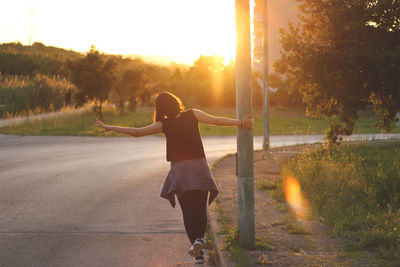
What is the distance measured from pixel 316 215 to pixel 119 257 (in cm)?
313

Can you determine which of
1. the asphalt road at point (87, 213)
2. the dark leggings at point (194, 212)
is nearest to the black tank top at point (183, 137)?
the dark leggings at point (194, 212)

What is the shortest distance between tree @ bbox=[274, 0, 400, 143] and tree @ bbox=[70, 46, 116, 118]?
18.0 m

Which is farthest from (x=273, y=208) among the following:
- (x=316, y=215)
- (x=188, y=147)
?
(x=188, y=147)

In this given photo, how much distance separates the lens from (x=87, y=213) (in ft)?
29.7

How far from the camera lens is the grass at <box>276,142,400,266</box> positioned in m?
6.39

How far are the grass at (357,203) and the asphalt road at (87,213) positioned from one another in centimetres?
207

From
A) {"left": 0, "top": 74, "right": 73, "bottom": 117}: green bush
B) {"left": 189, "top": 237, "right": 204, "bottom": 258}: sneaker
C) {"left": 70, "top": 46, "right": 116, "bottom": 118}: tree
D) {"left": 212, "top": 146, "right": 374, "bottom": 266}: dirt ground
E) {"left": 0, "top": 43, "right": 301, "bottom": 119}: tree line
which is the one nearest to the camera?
{"left": 212, "top": 146, "right": 374, "bottom": 266}: dirt ground

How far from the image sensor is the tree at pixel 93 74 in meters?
31.2

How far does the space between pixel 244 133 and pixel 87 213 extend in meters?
3.75

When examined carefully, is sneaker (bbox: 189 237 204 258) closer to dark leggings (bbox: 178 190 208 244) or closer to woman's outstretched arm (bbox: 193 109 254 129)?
dark leggings (bbox: 178 190 208 244)

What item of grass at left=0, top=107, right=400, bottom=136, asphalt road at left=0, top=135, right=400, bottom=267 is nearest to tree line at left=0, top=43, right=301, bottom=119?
grass at left=0, top=107, right=400, bottom=136

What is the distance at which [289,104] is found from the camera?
171 ft

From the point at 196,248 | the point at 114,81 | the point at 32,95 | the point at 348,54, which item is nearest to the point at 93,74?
the point at 114,81

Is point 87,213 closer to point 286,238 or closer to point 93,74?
point 286,238
